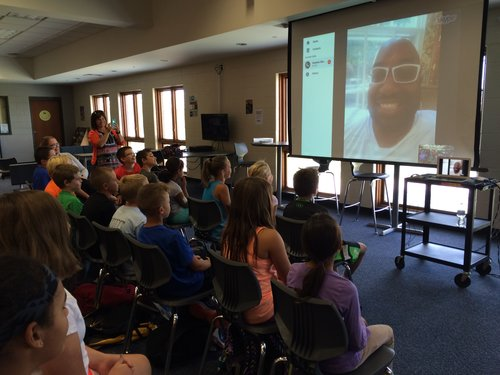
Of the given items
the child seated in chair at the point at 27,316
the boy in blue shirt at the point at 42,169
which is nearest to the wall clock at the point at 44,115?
the boy in blue shirt at the point at 42,169

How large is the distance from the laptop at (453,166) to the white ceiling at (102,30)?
5.60 ft

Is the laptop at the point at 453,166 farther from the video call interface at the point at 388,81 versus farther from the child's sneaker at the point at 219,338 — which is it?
the child's sneaker at the point at 219,338

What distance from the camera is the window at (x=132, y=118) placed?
10.1 meters

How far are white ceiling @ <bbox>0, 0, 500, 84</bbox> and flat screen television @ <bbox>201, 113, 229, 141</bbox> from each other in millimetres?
1025

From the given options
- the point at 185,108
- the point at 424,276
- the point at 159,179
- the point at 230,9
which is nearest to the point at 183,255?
the point at 159,179

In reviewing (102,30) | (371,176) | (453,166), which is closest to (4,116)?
(102,30)

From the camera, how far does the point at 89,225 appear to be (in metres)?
2.61

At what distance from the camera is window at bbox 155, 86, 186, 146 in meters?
8.84

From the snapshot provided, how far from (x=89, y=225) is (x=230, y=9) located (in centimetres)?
341

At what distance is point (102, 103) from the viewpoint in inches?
456

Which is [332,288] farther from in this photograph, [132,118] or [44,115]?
[44,115]

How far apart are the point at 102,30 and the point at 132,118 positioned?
11.2 ft

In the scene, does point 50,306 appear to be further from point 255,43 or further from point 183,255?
point 255,43

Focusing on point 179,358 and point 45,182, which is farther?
point 45,182
